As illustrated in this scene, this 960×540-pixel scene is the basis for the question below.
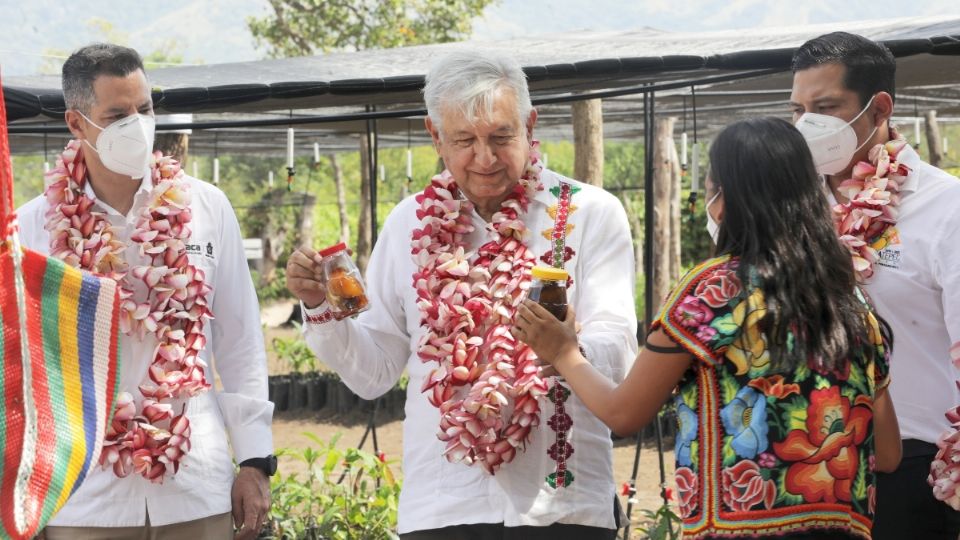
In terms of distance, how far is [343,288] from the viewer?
2.93 meters

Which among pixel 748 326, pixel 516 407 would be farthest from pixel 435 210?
pixel 748 326

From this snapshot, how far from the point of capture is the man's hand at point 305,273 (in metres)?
2.99

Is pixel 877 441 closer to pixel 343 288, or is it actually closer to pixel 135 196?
pixel 343 288

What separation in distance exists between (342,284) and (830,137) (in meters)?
1.32

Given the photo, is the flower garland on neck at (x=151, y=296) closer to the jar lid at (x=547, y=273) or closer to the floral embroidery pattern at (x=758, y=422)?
the jar lid at (x=547, y=273)

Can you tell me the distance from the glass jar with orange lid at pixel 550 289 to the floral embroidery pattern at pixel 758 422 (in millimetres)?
328

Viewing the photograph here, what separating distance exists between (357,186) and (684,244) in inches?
838

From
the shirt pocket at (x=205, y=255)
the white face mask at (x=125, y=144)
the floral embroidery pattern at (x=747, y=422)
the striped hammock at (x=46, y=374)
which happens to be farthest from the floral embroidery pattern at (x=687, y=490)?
the white face mask at (x=125, y=144)

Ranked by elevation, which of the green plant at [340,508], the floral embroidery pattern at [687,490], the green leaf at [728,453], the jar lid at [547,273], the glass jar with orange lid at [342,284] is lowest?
the green plant at [340,508]

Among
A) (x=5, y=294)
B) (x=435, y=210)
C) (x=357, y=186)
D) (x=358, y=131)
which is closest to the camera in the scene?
(x=5, y=294)

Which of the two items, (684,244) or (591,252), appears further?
(684,244)

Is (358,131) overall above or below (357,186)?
above

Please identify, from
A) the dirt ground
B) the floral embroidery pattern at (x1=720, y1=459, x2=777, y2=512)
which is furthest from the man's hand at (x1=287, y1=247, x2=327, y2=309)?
the dirt ground

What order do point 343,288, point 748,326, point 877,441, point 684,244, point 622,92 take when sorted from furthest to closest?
point 684,244 < point 622,92 < point 343,288 < point 877,441 < point 748,326
